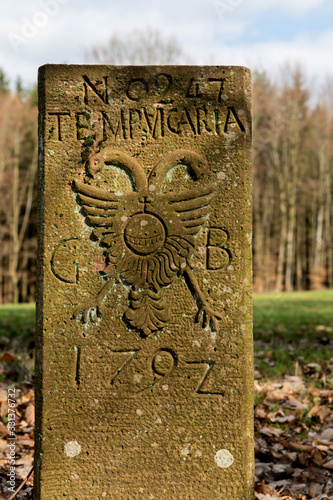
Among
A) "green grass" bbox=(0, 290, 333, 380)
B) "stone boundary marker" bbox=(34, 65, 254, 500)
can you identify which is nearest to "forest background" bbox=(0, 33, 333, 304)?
"green grass" bbox=(0, 290, 333, 380)

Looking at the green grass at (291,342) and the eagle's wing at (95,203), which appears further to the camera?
the green grass at (291,342)

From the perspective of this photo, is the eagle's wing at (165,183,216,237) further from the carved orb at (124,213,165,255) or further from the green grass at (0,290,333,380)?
the green grass at (0,290,333,380)

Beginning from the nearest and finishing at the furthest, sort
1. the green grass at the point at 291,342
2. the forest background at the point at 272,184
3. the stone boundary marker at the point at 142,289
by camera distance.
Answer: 1. the stone boundary marker at the point at 142,289
2. the green grass at the point at 291,342
3. the forest background at the point at 272,184

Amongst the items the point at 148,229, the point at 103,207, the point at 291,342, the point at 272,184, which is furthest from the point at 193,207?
the point at 272,184

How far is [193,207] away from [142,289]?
519 millimetres

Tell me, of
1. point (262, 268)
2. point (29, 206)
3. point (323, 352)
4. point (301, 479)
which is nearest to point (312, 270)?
point (262, 268)

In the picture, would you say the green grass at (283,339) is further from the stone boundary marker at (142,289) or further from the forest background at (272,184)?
the forest background at (272,184)

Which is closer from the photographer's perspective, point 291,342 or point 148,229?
point 148,229

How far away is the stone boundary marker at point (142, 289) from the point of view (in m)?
2.57

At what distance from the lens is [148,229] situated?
104 inches

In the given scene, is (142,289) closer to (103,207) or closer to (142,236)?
(142,236)

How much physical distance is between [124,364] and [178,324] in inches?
14.1

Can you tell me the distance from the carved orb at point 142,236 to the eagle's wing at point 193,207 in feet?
0.47

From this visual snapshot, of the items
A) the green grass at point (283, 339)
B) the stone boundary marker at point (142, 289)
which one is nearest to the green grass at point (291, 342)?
the green grass at point (283, 339)
